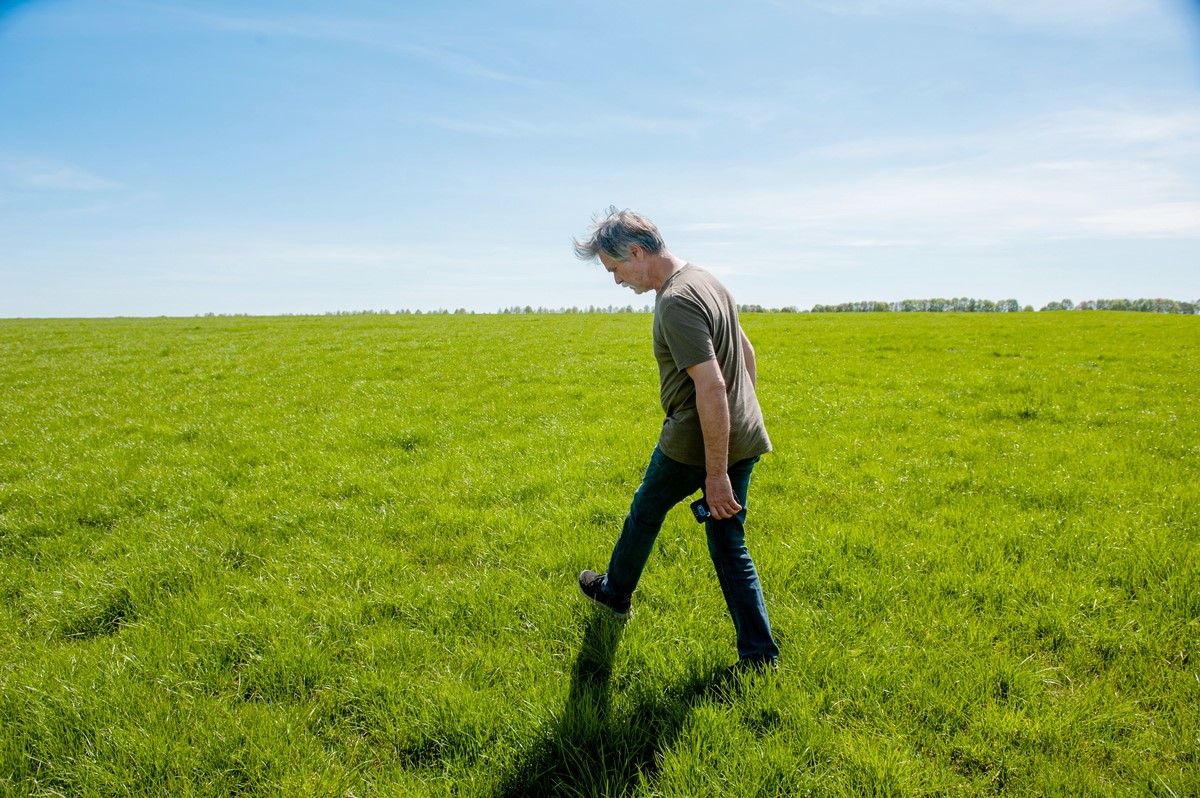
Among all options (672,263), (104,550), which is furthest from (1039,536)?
(104,550)

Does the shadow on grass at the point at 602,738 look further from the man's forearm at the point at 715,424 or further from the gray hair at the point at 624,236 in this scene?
the gray hair at the point at 624,236

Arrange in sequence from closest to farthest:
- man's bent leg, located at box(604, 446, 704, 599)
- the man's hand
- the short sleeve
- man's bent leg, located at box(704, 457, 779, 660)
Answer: the short sleeve, the man's hand, man's bent leg, located at box(704, 457, 779, 660), man's bent leg, located at box(604, 446, 704, 599)

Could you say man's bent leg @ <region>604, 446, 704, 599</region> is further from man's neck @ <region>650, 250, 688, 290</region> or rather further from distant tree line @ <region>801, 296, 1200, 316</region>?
distant tree line @ <region>801, 296, 1200, 316</region>

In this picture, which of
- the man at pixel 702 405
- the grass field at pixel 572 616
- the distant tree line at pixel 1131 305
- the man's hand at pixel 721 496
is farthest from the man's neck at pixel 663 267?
the distant tree line at pixel 1131 305

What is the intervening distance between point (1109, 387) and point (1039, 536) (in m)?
11.6

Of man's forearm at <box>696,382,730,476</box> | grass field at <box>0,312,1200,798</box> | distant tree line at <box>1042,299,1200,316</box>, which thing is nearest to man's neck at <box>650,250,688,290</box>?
man's forearm at <box>696,382,730,476</box>

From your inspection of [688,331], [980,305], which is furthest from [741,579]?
[980,305]

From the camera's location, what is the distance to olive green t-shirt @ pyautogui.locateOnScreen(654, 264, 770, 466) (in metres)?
3.50

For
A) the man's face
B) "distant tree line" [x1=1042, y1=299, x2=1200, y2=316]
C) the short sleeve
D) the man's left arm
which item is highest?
"distant tree line" [x1=1042, y1=299, x2=1200, y2=316]

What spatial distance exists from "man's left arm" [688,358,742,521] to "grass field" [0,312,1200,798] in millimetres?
1273

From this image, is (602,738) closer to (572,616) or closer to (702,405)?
(572,616)

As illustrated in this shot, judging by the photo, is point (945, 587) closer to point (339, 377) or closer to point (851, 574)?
point (851, 574)

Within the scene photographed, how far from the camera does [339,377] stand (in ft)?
57.4

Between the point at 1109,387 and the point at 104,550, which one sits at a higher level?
the point at 1109,387
